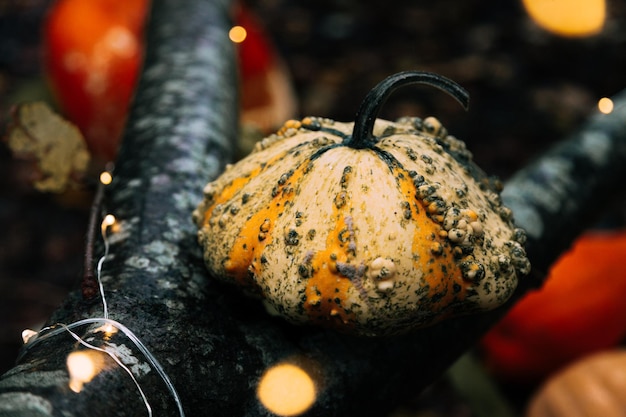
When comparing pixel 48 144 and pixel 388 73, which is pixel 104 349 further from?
pixel 388 73

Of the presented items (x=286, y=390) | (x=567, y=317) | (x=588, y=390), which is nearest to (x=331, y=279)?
(x=286, y=390)

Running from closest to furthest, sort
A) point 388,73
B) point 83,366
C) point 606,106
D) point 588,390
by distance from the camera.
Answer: point 83,366, point 606,106, point 588,390, point 388,73

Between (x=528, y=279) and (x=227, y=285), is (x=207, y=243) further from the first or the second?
(x=528, y=279)

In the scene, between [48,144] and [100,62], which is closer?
[48,144]

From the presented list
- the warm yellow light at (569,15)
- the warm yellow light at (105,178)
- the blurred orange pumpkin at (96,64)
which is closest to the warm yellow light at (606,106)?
the warm yellow light at (569,15)

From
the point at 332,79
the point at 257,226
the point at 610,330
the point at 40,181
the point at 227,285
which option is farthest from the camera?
the point at 332,79

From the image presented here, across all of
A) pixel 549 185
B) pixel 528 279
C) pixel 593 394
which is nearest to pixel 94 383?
pixel 528 279
